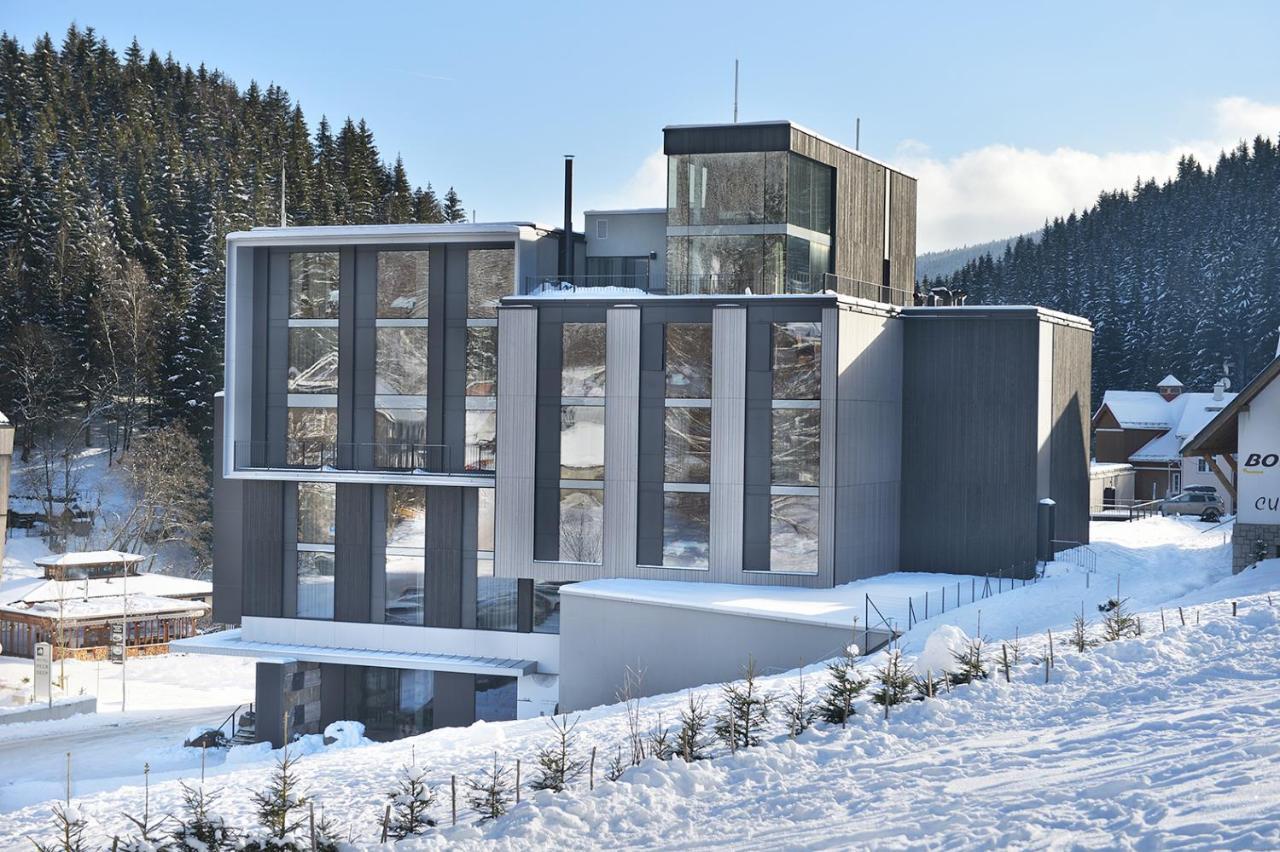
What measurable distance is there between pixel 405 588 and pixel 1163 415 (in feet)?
172

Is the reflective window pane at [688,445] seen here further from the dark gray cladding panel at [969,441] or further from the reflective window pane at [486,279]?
the dark gray cladding panel at [969,441]

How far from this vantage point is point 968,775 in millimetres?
13055

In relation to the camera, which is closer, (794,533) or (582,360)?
(794,533)

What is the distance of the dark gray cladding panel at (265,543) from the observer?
3447 cm

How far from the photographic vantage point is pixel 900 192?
123ft

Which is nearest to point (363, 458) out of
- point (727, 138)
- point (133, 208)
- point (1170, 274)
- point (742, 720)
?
point (727, 138)

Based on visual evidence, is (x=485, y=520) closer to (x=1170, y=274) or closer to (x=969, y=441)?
(x=969, y=441)

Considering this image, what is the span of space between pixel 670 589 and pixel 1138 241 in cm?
9641

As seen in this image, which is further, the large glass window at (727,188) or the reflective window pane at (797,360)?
the large glass window at (727,188)

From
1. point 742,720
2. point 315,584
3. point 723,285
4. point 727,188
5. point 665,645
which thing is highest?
point 727,188

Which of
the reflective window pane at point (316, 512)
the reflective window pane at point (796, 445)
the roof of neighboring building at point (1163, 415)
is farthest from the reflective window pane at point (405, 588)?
the roof of neighboring building at point (1163, 415)

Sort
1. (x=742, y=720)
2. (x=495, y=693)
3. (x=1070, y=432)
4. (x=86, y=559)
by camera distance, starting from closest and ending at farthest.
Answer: (x=742, y=720), (x=495, y=693), (x=1070, y=432), (x=86, y=559)

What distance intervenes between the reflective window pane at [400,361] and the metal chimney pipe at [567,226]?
169 inches

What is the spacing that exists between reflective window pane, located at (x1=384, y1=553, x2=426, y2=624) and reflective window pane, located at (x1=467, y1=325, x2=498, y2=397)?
185 inches
